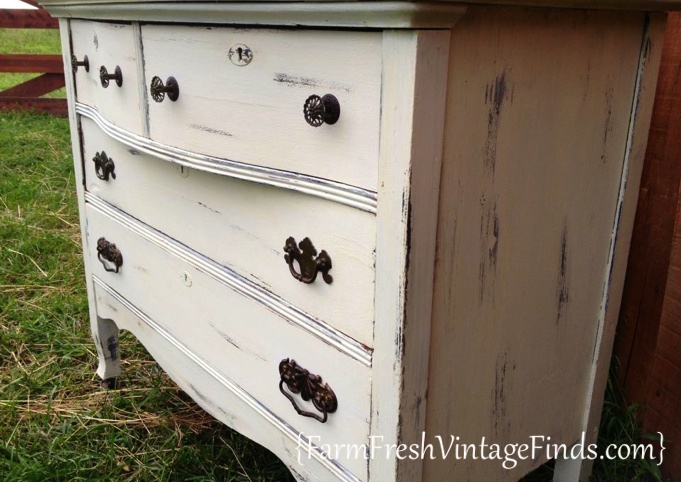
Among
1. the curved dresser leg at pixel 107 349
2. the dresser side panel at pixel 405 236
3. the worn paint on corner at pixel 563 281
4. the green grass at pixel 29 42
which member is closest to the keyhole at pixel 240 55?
the dresser side panel at pixel 405 236

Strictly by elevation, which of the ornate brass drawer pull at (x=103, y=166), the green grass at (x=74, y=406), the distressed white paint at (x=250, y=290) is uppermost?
the ornate brass drawer pull at (x=103, y=166)

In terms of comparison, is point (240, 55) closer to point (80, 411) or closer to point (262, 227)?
point (262, 227)

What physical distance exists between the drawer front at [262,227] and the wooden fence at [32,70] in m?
4.25

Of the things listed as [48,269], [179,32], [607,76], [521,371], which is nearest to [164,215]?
[179,32]

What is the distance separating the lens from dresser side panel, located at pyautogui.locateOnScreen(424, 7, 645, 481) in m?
0.92

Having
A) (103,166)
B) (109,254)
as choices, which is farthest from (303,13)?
(109,254)

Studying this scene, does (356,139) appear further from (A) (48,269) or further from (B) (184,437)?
(A) (48,269)

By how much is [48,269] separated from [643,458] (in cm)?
223

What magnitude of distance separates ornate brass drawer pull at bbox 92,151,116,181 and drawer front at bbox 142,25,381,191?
0.41 metres

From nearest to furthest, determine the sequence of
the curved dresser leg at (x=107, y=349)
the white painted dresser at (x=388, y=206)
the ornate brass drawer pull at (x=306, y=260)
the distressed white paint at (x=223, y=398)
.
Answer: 1. the white painted dresser at (x=388, y=206)
2. the ornate brass drawer pull at (x=306, y=260)
3. the distressed white paint at (x=223, y=398)
4. the curved dresser leg at (x=107, y=349)

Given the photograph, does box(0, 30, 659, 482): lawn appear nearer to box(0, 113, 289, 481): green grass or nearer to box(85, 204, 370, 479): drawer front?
box(0, 113, 289, 481): green grass

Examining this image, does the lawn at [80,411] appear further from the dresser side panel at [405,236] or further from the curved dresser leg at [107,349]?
the dresser side panel at [405,236]

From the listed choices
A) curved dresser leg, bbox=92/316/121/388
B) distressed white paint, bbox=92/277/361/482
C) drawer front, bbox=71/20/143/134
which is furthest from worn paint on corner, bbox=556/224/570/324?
curved dresser leg, bbox=92/316/121/388

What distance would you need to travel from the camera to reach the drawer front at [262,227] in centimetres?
95
